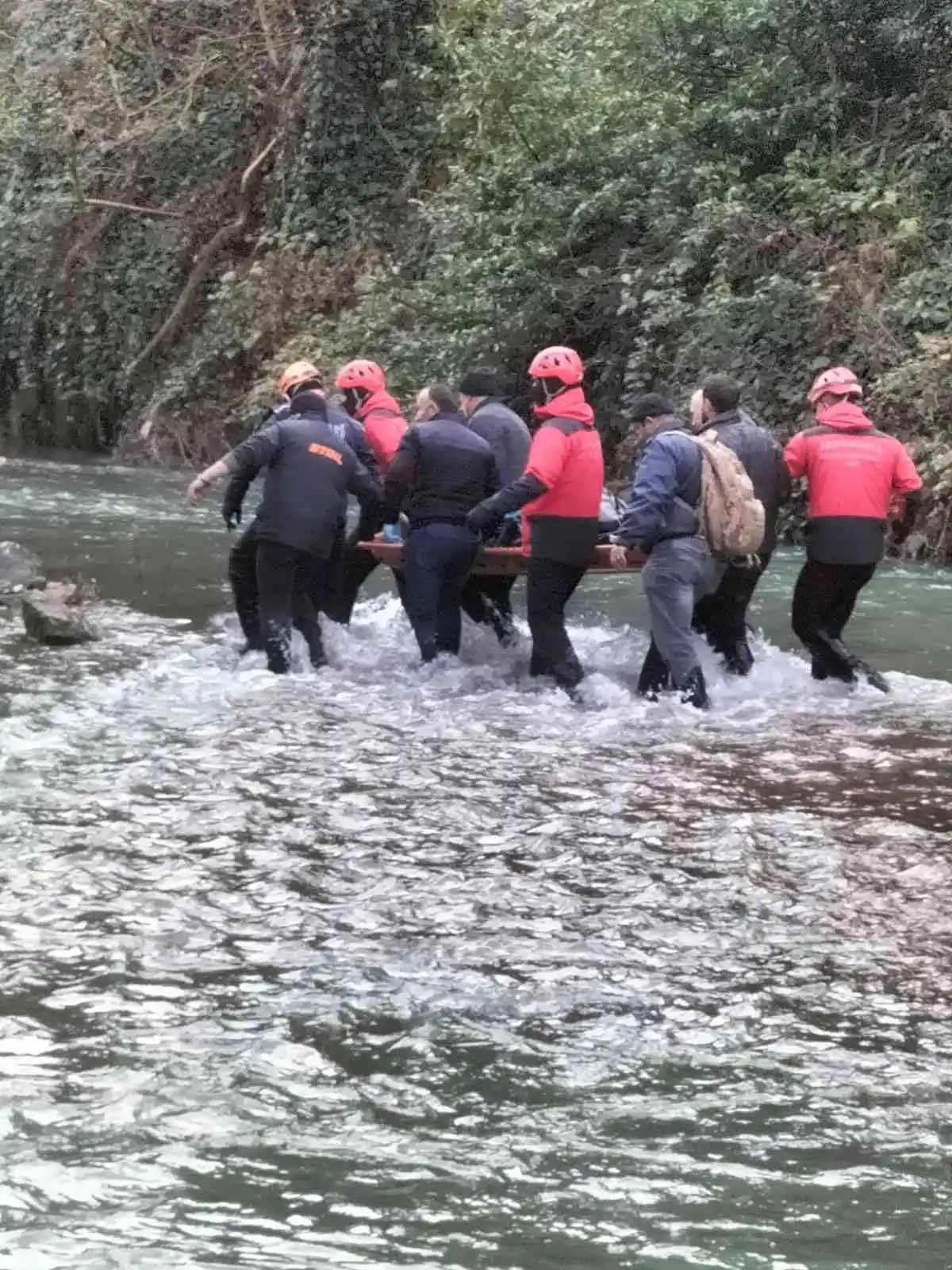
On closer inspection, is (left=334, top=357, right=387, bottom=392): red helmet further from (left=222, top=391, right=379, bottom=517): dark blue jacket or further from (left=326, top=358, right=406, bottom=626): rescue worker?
(left=222, top=391, right=379, bottom=517): dark blue jacket

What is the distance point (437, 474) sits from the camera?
11742 millimetres

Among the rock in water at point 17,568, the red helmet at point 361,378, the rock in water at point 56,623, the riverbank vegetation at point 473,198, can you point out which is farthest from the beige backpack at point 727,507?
the riverbank vegetation at point 473,198

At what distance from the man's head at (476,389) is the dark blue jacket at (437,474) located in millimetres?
749

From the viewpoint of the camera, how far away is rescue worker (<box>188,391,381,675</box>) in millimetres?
11594

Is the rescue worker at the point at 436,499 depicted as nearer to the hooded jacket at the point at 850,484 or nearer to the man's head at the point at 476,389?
the man's head at the point at 476,389

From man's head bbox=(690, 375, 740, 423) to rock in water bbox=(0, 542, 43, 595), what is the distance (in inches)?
236

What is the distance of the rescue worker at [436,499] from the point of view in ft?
38.3

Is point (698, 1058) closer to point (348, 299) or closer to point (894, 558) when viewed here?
point (894, 558)

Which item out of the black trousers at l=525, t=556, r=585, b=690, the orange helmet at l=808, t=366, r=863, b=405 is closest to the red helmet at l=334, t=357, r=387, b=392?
the black trousers at l=525, t=556, r=585, b=690

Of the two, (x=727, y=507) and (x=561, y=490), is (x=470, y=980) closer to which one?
(x=727, y=507)

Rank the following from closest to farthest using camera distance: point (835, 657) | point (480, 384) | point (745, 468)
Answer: point (745, 468), point (835, 657), point (480, 384)

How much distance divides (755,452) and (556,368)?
1.27m

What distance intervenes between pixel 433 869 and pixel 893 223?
1451 cm

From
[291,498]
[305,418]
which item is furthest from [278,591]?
[305,418]
